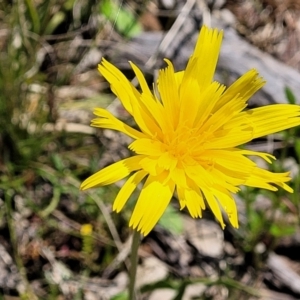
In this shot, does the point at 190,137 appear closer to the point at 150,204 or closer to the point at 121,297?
the point at 150,204

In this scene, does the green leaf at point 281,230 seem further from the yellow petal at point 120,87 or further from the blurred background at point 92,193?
the yellow petal at point 120,87

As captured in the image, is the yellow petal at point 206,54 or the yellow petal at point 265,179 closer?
the yellow petal at point 265,179

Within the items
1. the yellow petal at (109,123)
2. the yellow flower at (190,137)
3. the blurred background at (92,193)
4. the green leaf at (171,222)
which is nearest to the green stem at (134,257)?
the yellow flower at (190,137)

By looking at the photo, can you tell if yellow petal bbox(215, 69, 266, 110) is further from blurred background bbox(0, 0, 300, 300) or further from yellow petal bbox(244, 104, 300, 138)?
blurred background bbox(0, 0, 300, 300)

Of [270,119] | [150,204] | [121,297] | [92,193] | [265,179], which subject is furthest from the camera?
[92,193]

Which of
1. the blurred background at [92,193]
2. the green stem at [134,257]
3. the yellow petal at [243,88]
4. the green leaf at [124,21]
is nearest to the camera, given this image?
the green stem at [134,257]

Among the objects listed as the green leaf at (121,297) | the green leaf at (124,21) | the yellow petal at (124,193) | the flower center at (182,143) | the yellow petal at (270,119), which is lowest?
the green leaf at (121,297)

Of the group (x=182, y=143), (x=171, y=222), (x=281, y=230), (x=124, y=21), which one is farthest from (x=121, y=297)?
(x=124, y=21)

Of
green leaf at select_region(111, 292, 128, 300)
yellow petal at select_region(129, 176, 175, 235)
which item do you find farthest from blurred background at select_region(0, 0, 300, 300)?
yellow petal at select_region(129, 176, 175, 235)
